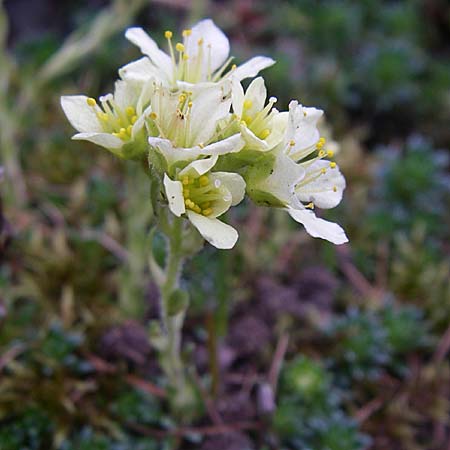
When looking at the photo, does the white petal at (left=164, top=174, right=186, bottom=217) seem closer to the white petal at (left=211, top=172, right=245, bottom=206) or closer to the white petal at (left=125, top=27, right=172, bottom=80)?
the white petal at (left=211, top=172, right=245, bottom=206)

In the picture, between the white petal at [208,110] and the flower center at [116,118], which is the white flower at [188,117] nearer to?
the white petal at [208,110]

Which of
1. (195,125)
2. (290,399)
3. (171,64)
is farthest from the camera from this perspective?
(290,399)

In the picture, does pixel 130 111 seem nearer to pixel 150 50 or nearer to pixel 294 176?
pixel 150 50

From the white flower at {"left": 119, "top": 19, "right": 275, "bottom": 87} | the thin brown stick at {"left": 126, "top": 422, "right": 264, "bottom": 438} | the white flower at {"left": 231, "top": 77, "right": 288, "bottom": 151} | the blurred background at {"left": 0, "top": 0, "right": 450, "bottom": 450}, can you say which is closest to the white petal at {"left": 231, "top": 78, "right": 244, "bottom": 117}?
the white flower at {"left": 231, "top": 77, "right": 288, "bottom": 151}

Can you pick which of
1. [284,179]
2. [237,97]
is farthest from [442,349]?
[237,97]

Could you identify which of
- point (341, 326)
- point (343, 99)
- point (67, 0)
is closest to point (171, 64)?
point (341, 326)

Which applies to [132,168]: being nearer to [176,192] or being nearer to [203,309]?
[203,309]
